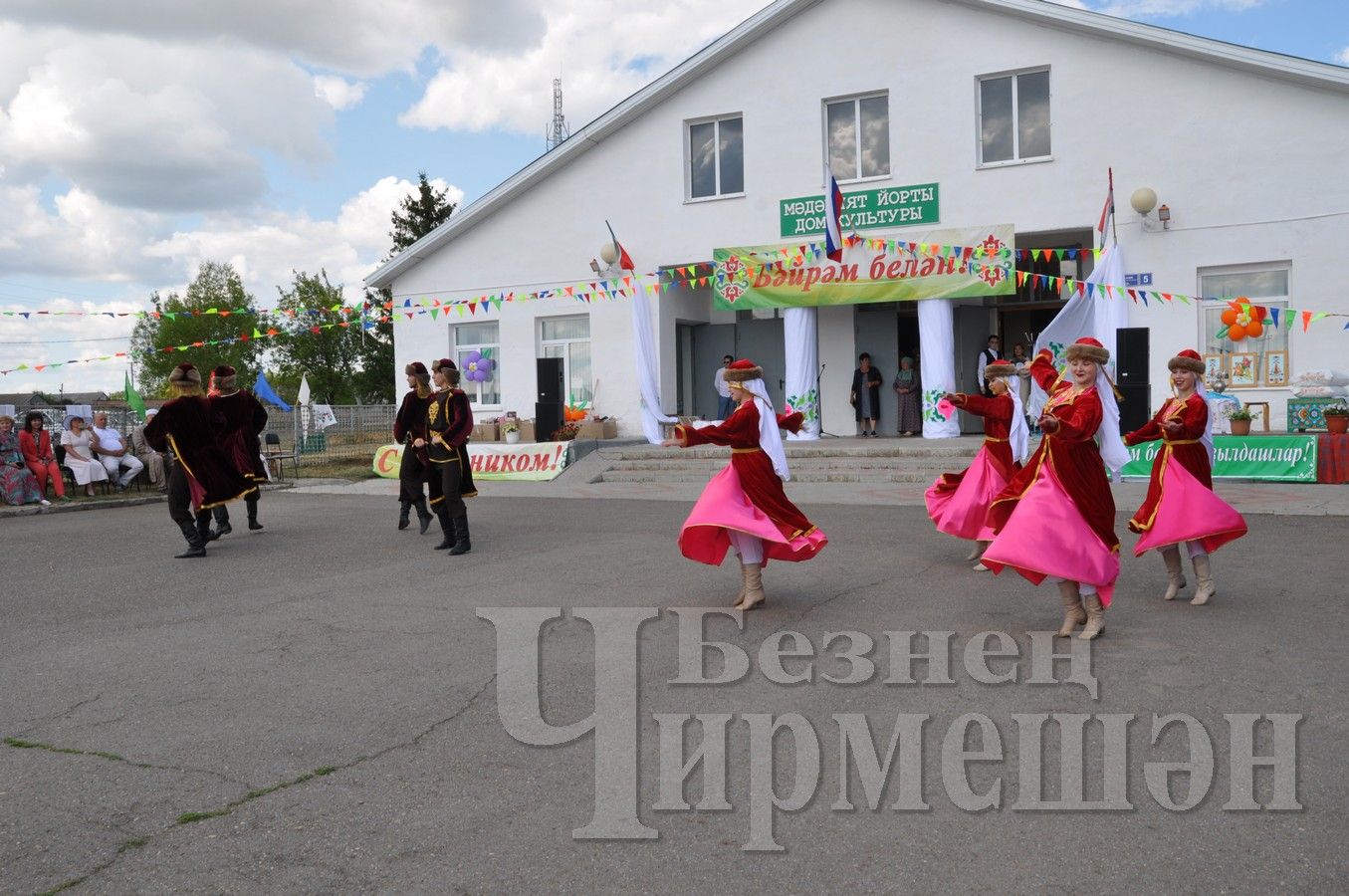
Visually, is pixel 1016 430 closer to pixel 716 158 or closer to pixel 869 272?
pixel 869 272

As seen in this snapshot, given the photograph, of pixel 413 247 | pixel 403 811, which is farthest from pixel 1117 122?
pixel 403 811

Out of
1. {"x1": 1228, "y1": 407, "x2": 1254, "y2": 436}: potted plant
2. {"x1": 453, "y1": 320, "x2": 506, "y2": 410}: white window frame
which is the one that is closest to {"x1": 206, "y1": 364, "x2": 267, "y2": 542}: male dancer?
{"x1": 453, "y1": 320, "x2": 506, "y2": 410}: white window frame

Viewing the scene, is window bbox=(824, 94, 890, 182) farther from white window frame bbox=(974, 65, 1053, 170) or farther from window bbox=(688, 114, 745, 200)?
window bbox=(688, 114, 745, 200)

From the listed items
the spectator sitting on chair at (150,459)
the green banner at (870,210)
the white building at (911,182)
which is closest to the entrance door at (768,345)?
the white building at (911,182)

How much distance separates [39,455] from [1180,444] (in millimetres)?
15237

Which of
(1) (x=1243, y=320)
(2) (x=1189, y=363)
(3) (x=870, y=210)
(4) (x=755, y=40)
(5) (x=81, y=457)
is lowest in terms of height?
(5) (x=81, y=457)

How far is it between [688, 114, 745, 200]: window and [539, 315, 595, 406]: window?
11.9 feet

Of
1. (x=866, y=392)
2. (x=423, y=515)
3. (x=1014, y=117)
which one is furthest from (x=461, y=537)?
(x=1014, y=117)

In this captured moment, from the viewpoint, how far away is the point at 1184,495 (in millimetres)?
7148

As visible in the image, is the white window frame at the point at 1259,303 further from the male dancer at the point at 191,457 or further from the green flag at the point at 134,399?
the green flag at the point at 134,399

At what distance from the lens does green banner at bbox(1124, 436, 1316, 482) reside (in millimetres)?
14242

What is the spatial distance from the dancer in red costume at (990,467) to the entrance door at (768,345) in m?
14.5

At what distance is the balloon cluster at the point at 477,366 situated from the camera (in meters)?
22.9

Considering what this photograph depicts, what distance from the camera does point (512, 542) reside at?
10.7 m
